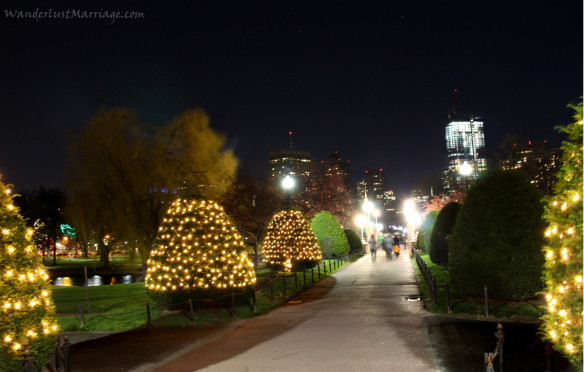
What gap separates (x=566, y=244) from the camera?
4.98 metres

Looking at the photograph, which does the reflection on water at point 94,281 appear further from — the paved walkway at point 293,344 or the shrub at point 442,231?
the paved walkway at point 293,344

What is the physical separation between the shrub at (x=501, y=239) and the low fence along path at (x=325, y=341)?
6.02 ft

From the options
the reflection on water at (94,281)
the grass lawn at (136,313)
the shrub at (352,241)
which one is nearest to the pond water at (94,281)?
the reflection on water at (94,281)

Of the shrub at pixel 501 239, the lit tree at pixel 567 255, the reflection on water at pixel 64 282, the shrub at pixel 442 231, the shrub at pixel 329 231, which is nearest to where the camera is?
the lit tree at pixel 567 255

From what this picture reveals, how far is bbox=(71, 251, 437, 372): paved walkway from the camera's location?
866 cm

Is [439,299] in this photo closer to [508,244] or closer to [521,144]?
[508,244]

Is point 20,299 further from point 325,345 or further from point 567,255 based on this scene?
point 567,255

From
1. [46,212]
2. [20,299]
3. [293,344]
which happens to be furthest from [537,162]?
[46,212]

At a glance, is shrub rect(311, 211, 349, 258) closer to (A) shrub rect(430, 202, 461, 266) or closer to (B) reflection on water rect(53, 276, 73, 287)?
(A) shrub rect(430, 202, 461, 266)

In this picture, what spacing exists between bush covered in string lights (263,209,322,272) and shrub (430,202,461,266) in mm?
→ 6689

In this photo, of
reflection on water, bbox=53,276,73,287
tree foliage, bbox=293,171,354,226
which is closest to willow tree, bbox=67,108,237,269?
reflection on water, bbox=53,276,73,287

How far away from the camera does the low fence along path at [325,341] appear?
858cm

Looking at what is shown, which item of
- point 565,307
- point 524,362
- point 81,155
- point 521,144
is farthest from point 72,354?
point 521,144

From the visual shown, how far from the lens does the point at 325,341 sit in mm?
10234
